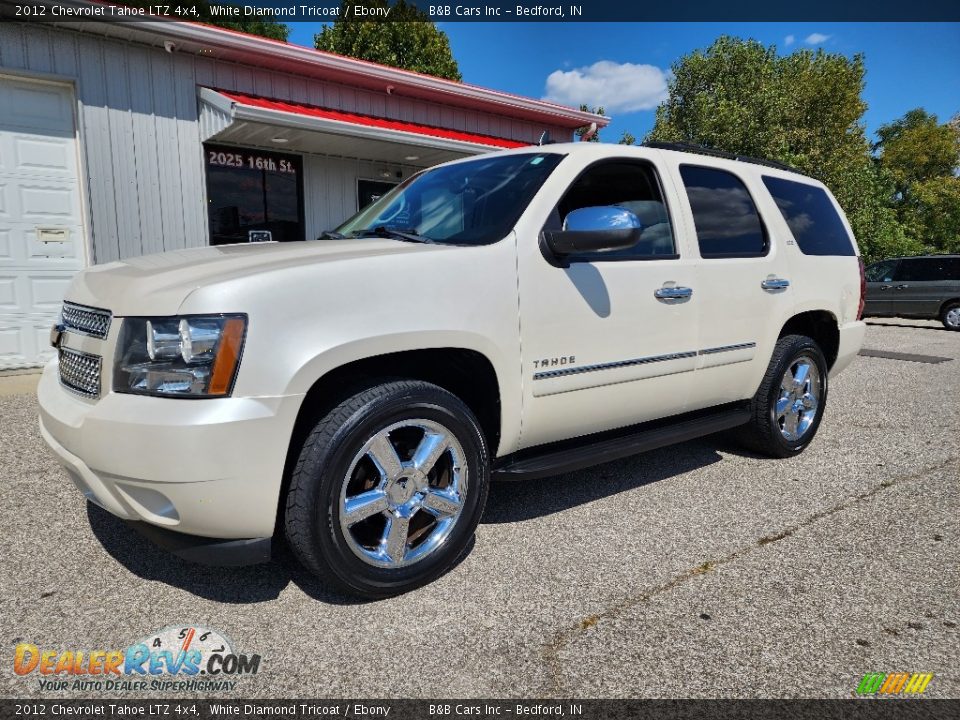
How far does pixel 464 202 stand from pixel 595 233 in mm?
781

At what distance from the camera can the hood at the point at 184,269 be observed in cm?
223

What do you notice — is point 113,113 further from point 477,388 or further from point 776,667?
point 776,667

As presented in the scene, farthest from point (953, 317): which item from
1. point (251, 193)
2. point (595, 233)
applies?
point (595, 233)

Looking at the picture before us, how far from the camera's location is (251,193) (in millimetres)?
8797

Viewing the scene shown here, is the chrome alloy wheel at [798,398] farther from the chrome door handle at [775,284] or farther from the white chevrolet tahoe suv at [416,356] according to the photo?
the chrome door handle at [775,284]

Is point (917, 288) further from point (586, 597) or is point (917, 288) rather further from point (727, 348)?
point (586, 597)

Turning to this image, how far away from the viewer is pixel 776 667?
2133mm

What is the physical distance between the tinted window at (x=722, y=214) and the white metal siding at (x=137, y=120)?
6600mm

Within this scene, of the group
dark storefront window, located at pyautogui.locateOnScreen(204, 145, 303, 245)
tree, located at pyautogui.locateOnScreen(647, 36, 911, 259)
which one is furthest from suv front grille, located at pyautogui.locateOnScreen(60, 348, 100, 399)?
tree, located at pyautogui.locateOnScreen(647, 36, 911, 259)

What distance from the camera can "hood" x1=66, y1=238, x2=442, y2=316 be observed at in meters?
2.23

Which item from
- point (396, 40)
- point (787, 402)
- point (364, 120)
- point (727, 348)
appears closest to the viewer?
point (727, 348)

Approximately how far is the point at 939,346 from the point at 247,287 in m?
13.0

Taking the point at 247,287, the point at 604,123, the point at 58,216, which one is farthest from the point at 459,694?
the point at 604,123
